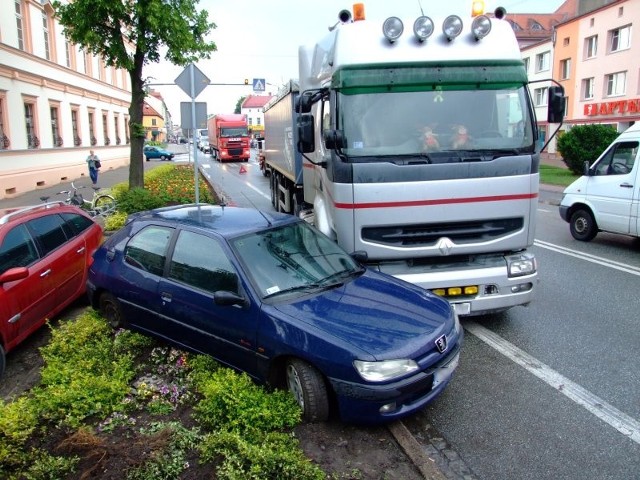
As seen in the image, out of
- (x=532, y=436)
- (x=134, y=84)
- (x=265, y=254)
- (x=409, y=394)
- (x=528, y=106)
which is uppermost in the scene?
(x=134, y=84)

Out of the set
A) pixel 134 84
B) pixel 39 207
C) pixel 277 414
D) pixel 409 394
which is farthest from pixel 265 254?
pixel 134 84

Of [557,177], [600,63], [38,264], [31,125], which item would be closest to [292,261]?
[38,264]

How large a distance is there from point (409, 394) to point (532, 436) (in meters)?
0.96

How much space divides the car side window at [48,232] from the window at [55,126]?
69.8ft

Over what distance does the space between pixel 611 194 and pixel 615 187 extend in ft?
0.51

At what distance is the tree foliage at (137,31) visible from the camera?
498 inches

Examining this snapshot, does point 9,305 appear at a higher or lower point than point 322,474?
higher

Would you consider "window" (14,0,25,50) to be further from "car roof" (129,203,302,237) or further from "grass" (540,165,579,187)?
"grass" (540,165,579,187)

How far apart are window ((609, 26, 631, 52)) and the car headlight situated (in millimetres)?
38936

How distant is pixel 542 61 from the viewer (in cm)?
4697

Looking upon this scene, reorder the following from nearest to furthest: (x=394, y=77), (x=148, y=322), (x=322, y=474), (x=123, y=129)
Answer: (x=322, y=474)
(x=148, y=322)
(x=394, y=77)
(x=123, y=129)

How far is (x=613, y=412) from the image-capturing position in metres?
4.06

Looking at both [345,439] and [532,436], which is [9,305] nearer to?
[345,439]

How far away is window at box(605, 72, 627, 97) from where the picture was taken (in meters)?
35.0
